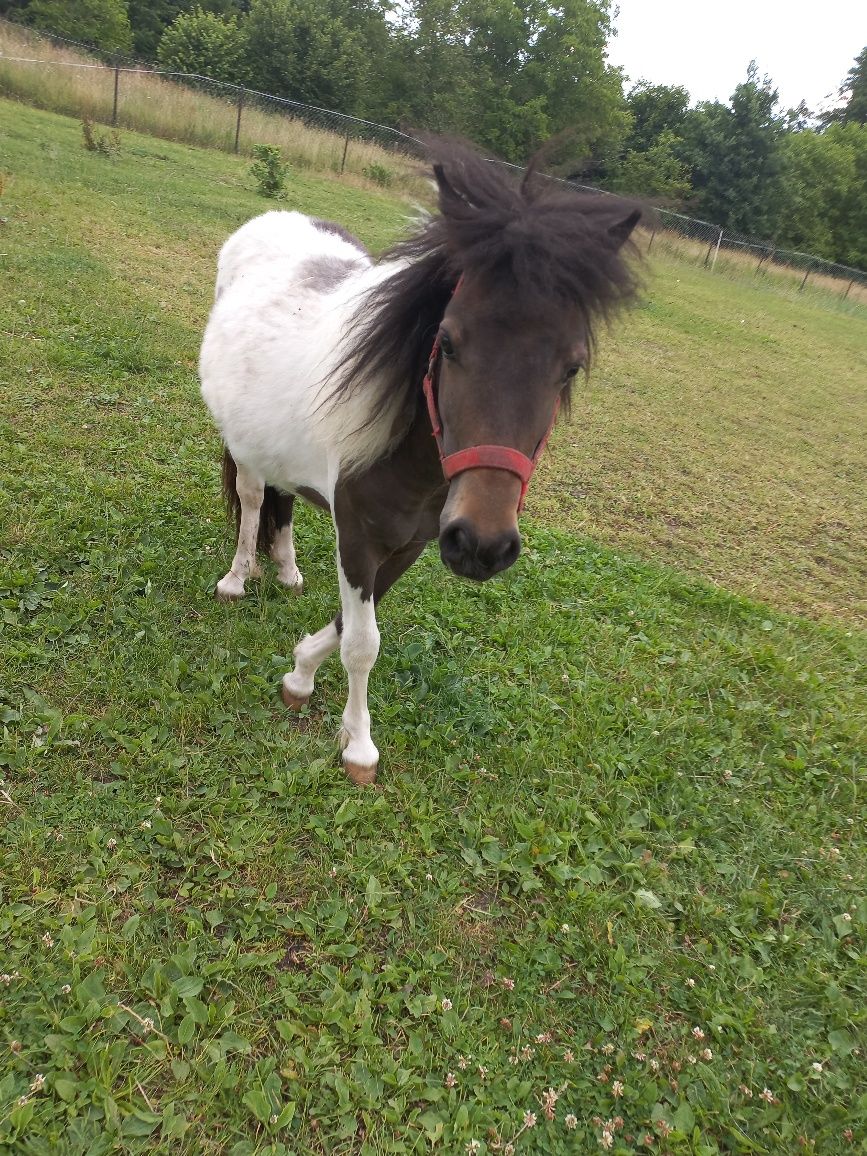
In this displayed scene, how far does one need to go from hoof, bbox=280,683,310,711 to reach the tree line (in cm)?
3088

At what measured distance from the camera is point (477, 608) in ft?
12.2

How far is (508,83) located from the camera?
32.2 meters

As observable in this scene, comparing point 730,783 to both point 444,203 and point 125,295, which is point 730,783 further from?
point 125,295

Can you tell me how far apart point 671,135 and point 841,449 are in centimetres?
3217

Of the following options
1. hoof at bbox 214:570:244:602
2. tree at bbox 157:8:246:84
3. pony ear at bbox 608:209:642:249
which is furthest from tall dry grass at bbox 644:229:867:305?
pony ear at bbox 608:209:642:249

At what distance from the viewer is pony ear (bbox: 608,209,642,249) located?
1.74 metres

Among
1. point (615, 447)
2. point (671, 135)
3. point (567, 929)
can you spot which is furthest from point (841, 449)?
point (671, 135)

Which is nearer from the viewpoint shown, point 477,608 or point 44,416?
point 477,608

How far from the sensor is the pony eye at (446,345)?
1.63 meters

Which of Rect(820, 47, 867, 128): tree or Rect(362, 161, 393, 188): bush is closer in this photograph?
Rect(362, 161, 393, 188): bush

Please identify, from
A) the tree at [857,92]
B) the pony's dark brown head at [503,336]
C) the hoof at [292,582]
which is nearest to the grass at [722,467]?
the pony's dark brown head at [503,336]

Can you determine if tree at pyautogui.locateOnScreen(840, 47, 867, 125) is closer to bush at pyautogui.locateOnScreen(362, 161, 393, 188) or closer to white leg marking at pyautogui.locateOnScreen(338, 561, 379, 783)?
bush at pyautogui.locateOnScreen(362, 161, 393, 188)

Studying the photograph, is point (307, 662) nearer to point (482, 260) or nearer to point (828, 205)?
point (482, 260)

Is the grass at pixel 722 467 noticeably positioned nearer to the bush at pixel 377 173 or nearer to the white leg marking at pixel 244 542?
the white leg marking at pixel 244 542
